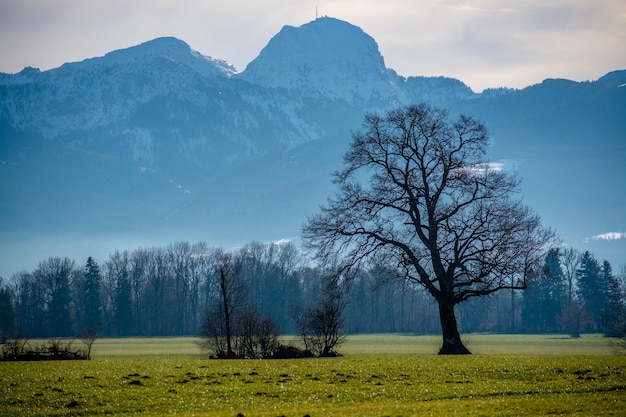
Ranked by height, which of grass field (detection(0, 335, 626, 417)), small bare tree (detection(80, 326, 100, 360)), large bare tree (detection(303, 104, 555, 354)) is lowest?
grass field (detection(0, 335, 626, 417))

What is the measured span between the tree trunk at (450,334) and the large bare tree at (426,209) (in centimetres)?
5

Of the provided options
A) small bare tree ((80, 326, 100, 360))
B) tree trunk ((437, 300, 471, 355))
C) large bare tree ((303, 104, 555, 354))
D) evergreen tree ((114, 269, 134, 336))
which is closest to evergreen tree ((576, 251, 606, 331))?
evergreen tree ((114, 269, 134, 336))

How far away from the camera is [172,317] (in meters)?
147

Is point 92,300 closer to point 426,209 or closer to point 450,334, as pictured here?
point 426,209

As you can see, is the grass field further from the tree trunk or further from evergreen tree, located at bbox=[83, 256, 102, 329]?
evergreen tree, located at bbox=[83, 256, 102, 329]

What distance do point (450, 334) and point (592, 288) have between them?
88.7m

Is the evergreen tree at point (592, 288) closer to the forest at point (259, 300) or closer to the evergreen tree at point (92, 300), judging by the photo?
the forest at point (259, 300)

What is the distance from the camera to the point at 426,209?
43.8 metres

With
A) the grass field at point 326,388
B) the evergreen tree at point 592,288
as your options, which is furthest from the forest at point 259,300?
the grass field at point 326,388

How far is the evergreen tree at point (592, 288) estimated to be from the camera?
118625 mm

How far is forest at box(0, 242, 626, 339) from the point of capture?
409ft

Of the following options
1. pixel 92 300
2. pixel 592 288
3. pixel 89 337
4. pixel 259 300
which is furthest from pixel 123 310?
pixel 89 337

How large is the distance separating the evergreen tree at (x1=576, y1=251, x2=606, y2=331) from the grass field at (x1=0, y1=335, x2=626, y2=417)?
295 ft

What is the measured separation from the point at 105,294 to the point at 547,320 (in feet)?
285
